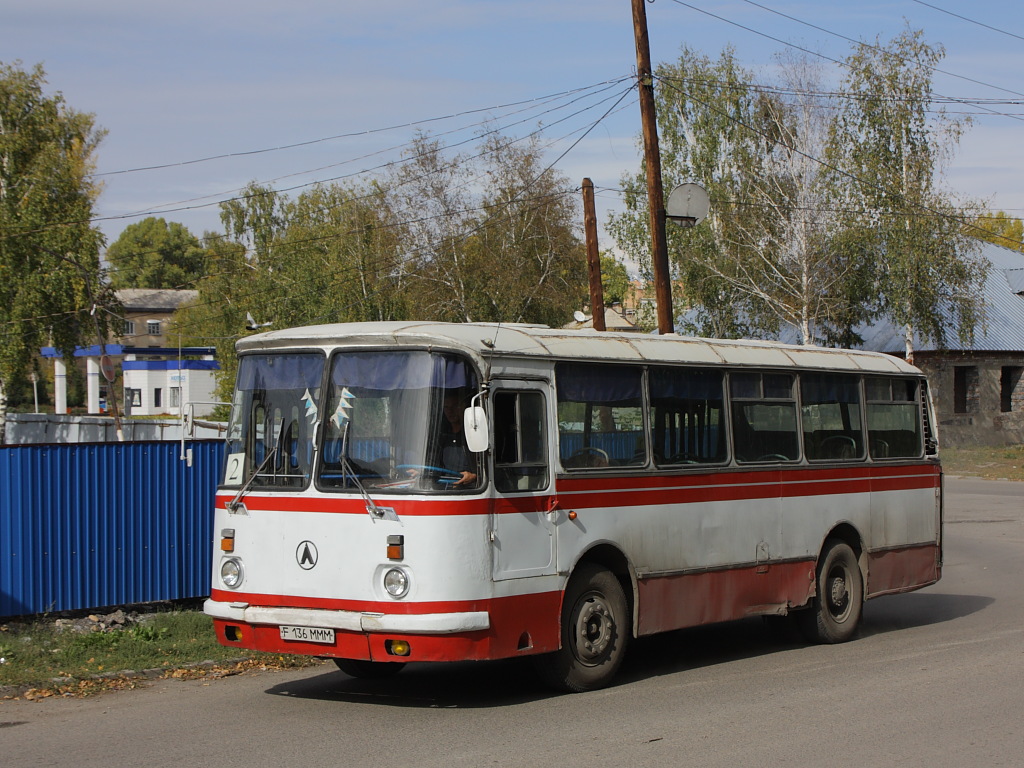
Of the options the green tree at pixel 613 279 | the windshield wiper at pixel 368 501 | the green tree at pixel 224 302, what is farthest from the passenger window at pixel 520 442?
the green tree at pixel 613 279

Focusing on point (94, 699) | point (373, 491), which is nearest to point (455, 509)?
point (373, 491)

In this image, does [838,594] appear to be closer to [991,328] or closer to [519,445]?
[519,445]

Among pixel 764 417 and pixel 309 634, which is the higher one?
pixel 764 417

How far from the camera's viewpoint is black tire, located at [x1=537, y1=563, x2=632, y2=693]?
896cm

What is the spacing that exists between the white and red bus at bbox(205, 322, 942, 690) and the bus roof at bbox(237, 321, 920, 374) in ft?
0.07

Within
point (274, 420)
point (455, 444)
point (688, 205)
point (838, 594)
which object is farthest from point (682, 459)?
point (688, 205)

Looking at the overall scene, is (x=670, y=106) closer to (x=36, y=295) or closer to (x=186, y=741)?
(x=36, y=295)

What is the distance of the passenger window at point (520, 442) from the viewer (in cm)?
857

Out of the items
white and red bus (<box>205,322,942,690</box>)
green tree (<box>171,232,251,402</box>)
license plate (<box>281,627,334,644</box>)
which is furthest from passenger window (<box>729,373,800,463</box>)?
green tree (<box>171,232,251,402</box>)

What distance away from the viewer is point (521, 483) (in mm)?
8680

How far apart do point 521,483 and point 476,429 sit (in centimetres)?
85

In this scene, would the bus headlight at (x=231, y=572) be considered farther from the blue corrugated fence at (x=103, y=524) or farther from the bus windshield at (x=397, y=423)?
the blue corrugated fence at (x=103, y=524)

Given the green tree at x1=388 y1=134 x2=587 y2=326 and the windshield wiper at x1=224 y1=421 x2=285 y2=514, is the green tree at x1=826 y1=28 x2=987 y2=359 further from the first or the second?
the windshield wiper at x1=224 y1=421 x2=285 y2=514

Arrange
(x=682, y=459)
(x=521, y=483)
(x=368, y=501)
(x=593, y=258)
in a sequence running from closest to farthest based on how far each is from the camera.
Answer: (x=368, y=501) → (x=521, y=483) → (x=682, y=459) → (x=593, y=258)
